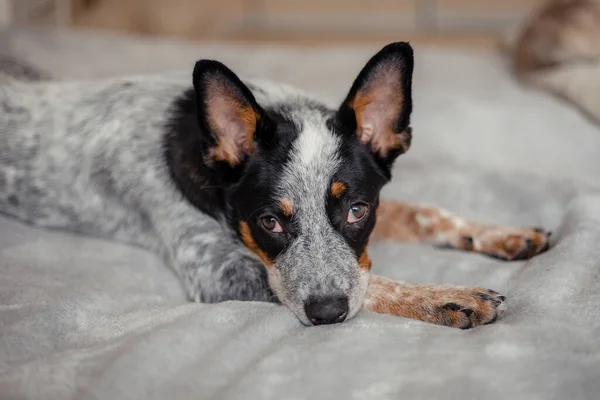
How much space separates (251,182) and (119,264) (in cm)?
64

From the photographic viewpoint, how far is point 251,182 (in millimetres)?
2193

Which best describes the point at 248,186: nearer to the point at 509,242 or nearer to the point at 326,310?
the point at 326,310

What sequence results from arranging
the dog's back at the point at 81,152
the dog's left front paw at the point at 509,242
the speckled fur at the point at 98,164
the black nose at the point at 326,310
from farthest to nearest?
the dog's back at the point at 81,152 < the speckled fur at the point at 98,164 < the dog's left front paw at the point at 509,242 < the black nose at the point at 326,310

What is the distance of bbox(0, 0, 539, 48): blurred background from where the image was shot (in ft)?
23.2

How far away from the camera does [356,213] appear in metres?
2.16

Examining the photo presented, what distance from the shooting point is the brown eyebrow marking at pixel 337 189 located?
6.89 ft

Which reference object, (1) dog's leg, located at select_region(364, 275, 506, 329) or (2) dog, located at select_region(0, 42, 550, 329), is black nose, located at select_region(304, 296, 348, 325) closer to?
(2) dog, located at select_region(0, 42, 550, 329)

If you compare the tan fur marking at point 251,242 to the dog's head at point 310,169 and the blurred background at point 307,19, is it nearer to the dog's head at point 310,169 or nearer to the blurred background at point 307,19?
the dog's head at point 310,169

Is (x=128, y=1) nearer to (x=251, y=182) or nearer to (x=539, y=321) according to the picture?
(x=251, y=182)

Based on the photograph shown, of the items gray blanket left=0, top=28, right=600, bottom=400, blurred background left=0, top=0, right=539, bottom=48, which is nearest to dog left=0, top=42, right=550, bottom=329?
gray blanket left=0, top=28, right=600, bottom=400

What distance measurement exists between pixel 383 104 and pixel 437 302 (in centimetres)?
69

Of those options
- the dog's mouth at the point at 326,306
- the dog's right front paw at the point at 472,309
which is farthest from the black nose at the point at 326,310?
the dog's right front paw at the point at 472,309

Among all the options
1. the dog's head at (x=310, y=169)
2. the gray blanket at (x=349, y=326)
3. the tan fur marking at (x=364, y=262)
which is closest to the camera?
the gray blanket at (x=349, y=326)

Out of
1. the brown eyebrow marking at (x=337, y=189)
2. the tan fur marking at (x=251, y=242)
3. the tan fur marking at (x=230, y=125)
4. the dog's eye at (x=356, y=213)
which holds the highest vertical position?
the tan fur marking at (x=230, y=125)
